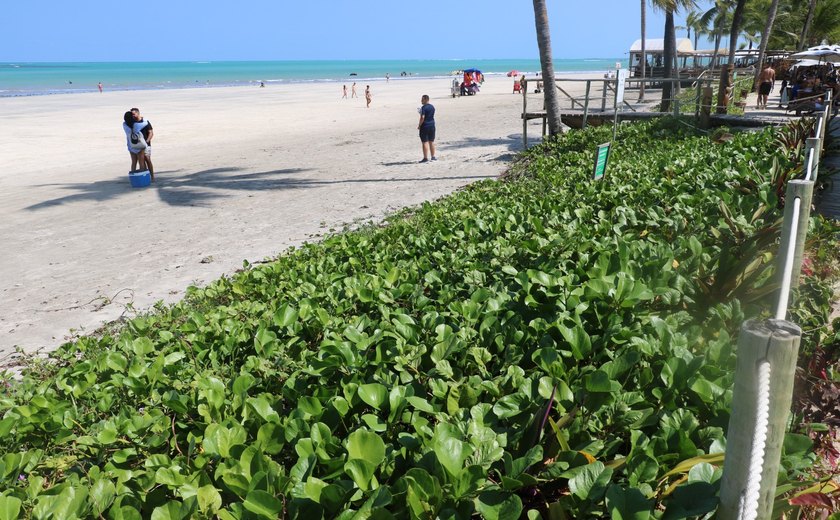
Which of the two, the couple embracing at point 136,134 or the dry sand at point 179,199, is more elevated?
the couple embracing at point 136,134

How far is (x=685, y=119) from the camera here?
44.8 ft

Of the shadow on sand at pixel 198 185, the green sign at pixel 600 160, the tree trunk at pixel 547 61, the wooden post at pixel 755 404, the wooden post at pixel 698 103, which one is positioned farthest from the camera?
the tree trunk at pixel 547 61

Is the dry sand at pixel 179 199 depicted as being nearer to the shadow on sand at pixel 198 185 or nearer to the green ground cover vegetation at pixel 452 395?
the shadow on sand at pixel 198 185

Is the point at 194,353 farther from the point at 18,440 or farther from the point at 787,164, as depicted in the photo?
the point at 787,164

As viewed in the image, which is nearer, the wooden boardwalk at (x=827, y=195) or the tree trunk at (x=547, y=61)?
the wooden boardwalk at (x=827, y=195)

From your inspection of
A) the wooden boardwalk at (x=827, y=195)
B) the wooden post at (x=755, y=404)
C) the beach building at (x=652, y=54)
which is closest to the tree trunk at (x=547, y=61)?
the wooden boardwalk at (x=827, y=195)

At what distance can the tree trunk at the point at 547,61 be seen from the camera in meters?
14.3

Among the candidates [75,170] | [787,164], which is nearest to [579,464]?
[787,164]

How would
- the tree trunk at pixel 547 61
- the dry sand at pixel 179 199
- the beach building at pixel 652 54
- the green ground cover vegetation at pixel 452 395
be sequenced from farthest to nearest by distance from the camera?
the beach building at pixel 652 54, the tree trunk at pixel 547 61, the dry sand at pixel 179 199, the green ground cover vegetation at pixel 452 395

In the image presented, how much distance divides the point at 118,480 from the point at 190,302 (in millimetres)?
4209

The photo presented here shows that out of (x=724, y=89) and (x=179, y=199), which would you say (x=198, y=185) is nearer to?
(x=179, y=199)

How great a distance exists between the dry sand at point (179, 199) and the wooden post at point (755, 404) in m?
5.47

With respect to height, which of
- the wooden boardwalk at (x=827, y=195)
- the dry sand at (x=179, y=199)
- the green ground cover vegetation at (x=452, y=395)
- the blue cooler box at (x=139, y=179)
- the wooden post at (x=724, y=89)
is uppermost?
the wooden post at (x=724, y=89)

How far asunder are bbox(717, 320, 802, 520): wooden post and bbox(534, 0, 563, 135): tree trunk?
1386 centimetres
